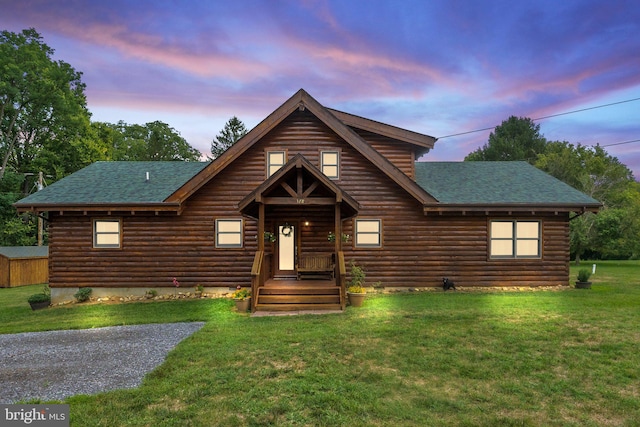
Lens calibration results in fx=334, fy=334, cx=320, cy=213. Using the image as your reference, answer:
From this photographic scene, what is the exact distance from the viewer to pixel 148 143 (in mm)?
45562

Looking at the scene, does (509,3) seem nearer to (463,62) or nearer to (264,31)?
(463,62)

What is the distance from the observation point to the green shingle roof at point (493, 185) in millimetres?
13443

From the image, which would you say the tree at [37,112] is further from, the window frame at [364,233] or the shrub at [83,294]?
the window frame at [364,233]

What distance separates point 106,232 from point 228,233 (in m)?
4.90

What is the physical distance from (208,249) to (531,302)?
11.7m

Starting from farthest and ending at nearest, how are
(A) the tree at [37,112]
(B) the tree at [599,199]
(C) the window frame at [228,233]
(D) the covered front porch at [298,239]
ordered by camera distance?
(A) the tree at [37,112] → (B) the tree at [599,199] → (C) the window frame at [228,233] → (D) the covered front porch at [298,239]

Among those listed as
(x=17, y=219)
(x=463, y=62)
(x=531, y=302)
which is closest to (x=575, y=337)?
(x=531, y=302)

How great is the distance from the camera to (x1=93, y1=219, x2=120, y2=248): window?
44.2 feet

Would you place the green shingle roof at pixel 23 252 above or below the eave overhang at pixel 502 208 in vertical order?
below

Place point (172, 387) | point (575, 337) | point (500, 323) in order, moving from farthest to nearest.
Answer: point (500, 323) < point (575, 337) < point (172, 387)

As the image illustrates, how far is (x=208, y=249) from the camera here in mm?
13500

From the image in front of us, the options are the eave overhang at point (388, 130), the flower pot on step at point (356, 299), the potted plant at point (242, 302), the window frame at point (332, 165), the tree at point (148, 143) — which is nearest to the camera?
the potted plant at point (242, 302)

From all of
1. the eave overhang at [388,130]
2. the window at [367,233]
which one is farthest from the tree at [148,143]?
the window at [367,233]

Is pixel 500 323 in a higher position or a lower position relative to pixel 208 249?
lower
